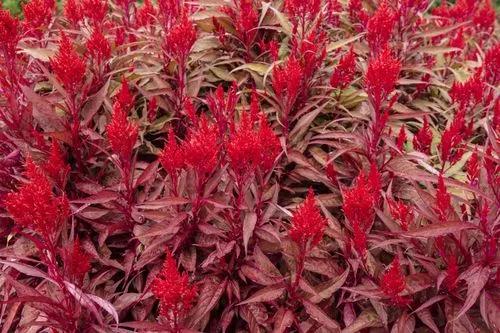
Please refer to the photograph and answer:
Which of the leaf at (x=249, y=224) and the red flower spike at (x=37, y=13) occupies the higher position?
the red flower spike at (x=37, y=13)

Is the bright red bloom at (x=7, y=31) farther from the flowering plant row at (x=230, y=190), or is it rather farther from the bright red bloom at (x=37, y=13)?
the bright red bloom at (x=37, y=13)

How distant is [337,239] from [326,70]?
1.00 metres

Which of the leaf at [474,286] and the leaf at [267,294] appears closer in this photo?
the leaf at [474,286]

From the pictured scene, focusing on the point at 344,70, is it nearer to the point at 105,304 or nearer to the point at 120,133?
the point at 120,133

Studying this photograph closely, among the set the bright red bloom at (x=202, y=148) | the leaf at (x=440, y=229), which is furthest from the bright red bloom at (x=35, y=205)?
the leaf at (x=440, y=229)

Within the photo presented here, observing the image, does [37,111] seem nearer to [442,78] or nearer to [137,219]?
[137,219]

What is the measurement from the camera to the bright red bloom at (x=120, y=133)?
6.36 feet

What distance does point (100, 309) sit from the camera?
87.0 inches

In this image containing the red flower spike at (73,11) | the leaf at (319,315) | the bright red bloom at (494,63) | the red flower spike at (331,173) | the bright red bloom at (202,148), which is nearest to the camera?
the bright red bloom at (202,148)

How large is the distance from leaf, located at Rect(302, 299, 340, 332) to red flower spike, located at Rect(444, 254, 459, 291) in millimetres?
438

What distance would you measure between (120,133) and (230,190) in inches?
19.7

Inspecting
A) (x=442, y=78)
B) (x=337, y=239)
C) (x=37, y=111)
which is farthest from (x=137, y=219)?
(x=442, y=78)

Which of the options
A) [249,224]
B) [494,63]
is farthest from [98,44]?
[494,63]

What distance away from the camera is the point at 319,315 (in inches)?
81.0
